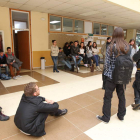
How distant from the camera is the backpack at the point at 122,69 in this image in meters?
1.86

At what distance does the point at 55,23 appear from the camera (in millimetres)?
6945

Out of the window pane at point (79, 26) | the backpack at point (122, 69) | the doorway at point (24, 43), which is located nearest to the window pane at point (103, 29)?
the window pane at point (79, 26)

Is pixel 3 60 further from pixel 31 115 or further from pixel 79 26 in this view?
pixel 79 26

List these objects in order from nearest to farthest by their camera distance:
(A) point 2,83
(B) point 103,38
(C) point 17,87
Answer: (C) point 17,87
(A) point 2,83
(B) point 103,38

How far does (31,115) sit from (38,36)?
5270mm

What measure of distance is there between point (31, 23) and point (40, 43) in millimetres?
981

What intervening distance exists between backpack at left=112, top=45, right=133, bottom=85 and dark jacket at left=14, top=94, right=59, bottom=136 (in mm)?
1008

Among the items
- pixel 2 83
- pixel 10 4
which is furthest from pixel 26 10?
pixel 2 83

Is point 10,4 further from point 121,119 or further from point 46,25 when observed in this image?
point 121,119

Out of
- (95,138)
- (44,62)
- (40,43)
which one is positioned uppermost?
(40,43)

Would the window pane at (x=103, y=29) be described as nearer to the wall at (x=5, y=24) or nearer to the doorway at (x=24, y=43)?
the doorway at (x=24, y=43)

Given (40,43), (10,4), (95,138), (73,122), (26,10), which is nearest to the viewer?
(95,138)

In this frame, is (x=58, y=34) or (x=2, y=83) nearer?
(x=2, y=83)

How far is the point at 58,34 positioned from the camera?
7.05 m
